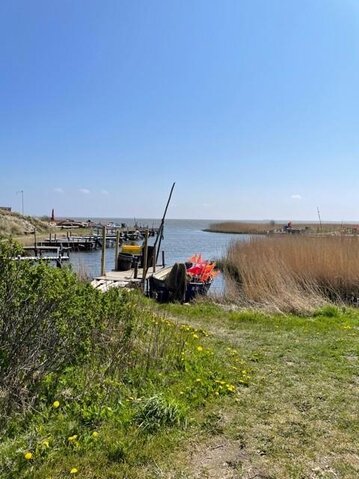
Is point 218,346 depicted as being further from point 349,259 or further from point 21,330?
point 349,259

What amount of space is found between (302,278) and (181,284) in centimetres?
347

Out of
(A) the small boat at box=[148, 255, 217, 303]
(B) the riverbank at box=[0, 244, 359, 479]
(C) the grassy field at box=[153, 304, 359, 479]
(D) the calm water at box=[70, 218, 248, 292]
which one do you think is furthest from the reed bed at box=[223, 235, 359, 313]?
(B) the riverbank at box=[0, 244, 359, 479]

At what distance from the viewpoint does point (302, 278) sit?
39.4ft

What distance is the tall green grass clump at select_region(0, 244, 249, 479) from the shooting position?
2.83m

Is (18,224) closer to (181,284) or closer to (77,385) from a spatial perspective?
(181,284)

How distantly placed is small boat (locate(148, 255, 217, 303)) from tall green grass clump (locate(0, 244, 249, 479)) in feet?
23.1

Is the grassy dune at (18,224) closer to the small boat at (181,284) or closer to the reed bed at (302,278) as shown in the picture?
the small boat at (181,284)

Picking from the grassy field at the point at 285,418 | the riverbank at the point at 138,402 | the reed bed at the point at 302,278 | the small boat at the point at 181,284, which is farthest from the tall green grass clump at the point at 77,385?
the small boat at the point at 181,284

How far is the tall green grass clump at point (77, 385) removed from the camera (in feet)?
9.29

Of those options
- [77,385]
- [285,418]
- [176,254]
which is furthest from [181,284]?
[176,254]

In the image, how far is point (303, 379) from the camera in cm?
460

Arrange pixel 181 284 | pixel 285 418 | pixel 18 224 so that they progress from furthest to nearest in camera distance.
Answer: pixel 18 224 < pixel 181 284 < pixel 285 418

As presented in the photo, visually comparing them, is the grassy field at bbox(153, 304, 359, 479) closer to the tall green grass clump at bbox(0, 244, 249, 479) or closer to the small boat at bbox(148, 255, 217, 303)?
the tall green grass clump at bbox(0, 244, 249, 479)

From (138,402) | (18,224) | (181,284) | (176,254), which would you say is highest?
(18,224)
